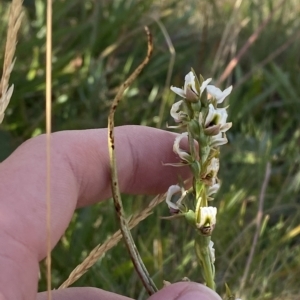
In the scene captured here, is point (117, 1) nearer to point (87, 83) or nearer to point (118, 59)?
point (118, 59)

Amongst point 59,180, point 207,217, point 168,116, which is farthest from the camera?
point 168,116

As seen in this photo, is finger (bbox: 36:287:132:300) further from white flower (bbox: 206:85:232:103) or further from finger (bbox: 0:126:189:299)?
white flower (bbox: 206:85:232:103)

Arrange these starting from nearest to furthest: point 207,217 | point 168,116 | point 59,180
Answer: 1. point 207,217
2. point 59,180
3. point 168,116

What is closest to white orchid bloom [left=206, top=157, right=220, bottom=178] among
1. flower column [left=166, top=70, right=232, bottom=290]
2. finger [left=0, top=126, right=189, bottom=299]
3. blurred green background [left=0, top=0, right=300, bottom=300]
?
flower column [left=166, top=70, right=232, bottom=290]

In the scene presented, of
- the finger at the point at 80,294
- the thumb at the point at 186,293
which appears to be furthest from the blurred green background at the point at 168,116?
the thumb at the point at 186,293

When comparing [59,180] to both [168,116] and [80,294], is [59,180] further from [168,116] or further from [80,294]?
[168,116]

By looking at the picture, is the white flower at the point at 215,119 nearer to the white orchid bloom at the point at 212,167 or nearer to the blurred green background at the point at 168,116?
the white orchid bloom at the point at 212,167

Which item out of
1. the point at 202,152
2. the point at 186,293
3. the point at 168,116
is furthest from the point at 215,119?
the point at 168,116
